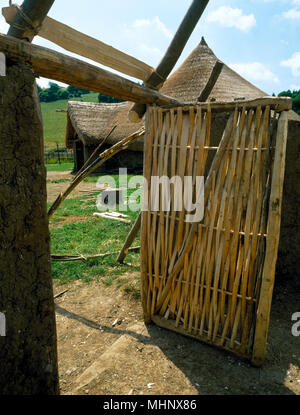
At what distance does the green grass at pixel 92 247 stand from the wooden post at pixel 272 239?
68.3 inches

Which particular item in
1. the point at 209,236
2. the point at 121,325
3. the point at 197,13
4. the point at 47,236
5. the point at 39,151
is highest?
the point at 197,13

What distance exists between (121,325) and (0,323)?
1.81 meters

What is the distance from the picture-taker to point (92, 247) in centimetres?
528

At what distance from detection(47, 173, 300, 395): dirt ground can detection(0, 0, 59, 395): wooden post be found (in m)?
0.64

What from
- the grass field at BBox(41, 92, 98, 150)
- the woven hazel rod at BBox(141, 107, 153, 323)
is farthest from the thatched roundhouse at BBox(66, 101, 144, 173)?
the grass field at BBox(41, 92, 98, 150)

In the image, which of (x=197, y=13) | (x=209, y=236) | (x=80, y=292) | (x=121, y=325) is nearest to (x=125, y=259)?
(x=80, y=292)

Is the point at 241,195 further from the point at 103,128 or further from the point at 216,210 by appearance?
the point at 103,128

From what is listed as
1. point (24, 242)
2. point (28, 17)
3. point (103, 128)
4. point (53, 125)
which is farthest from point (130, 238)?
point (53, 125)

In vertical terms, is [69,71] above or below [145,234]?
above

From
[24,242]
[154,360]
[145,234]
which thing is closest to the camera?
[24,242]

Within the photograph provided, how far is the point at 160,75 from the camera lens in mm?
2975

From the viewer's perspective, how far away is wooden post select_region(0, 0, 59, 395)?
160cm

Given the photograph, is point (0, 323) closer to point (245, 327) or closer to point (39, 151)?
point (39, 151)

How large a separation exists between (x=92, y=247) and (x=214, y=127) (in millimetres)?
3212
